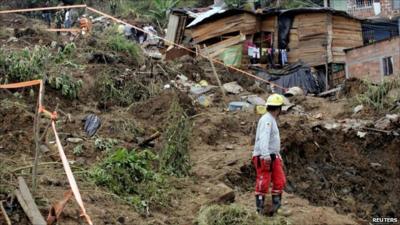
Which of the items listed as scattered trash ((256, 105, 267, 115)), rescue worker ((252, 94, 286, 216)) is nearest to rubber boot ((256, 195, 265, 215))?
rescue worker ((252, 94, 286, 216))

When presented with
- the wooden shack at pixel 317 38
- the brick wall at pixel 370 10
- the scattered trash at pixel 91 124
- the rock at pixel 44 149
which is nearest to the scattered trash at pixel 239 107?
the scattered trash at pixel 91 124

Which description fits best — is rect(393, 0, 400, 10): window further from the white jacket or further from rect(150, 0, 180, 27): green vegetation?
the white jacket

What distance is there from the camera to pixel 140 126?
9523 mm

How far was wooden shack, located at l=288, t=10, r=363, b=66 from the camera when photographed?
61.5 feet

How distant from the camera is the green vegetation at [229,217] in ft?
19.1

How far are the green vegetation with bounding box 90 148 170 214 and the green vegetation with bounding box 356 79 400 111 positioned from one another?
6.22 m

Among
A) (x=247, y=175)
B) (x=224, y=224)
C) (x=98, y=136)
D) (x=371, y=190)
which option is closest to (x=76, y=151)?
(x=98, y=136)

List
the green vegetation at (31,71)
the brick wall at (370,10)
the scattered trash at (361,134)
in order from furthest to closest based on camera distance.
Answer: the brick wall at (370,10) → the green vegetation at (31,71) → the scattered trash at (361,134)

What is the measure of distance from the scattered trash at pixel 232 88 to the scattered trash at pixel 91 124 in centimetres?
469

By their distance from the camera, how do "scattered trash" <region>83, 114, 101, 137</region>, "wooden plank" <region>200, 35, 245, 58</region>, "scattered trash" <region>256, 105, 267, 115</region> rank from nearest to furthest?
"scattered trash" <region>83, 114, 101, 137</region>
"scattered trash" <region>256, 105, 267, 115</region>
"wooden plank" <region>200, 35, 245, 58</region>

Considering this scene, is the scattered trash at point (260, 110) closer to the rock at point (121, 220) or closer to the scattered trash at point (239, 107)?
the scattered trash at point (239, 107)

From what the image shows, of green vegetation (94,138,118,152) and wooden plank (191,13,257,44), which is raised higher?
wooden plank (191,13,257,44)

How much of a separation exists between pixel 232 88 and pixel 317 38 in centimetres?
626

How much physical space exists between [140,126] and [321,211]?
3.75 meters
